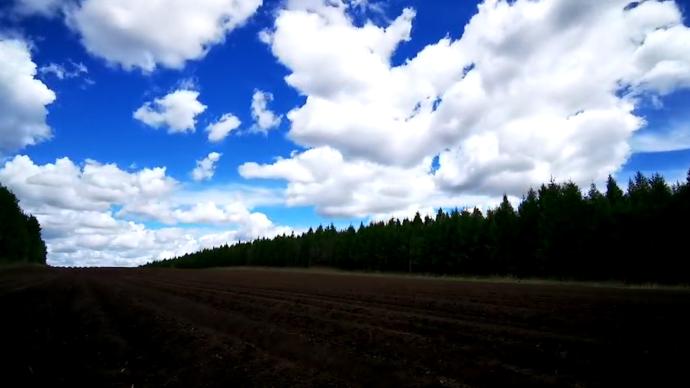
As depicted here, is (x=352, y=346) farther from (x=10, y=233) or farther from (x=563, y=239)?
(x=10, y=233)

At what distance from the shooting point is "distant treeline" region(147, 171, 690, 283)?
138 ft

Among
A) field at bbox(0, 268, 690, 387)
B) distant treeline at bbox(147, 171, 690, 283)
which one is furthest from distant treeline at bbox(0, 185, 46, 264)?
field at bbox(0, 268, 690, 387)

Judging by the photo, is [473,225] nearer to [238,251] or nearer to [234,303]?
[234,303]

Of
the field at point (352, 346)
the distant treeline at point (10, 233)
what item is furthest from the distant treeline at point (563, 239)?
the distant treeline at point (10, 233)

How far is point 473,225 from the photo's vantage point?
7219 centimetres

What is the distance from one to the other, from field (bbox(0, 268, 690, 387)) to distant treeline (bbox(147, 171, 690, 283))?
85.0 ft

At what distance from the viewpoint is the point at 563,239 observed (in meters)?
51.4

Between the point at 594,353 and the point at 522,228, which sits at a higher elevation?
the point at 522,228

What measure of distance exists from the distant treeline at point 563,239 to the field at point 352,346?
85.0 ft

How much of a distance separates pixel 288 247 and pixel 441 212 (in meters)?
45.3

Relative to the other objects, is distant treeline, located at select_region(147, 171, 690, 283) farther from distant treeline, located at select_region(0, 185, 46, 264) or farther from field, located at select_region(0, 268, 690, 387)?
distant treeline, located at select_region(0, 185, 46, 264)

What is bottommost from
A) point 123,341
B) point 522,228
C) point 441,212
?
point 123,341

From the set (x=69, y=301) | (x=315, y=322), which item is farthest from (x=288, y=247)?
(x=315, y=322)

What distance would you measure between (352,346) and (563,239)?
45.4 m
